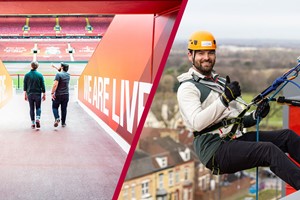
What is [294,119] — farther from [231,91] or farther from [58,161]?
[58,161]

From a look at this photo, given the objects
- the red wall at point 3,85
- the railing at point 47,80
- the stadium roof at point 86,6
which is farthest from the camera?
the railing at point 47,80

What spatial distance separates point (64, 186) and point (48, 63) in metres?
18.4

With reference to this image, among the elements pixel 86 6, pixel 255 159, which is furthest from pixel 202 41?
pixel 86 6

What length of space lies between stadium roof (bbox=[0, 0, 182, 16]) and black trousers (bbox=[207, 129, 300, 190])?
2032 millimetres

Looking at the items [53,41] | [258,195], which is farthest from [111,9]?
[53,41]

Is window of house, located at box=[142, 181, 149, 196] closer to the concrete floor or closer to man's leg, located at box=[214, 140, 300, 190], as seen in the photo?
man's leg, located at box=[214, 140, 300, 190]

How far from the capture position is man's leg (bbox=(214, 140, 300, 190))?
1.69m

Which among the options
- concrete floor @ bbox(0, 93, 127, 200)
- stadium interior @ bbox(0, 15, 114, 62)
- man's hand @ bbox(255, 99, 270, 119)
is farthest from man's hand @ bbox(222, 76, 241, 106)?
stadium interior @ bbox(0, 15, 114, 62)

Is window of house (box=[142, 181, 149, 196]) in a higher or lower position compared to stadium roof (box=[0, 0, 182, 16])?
lower

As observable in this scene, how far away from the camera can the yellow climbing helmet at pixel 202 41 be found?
6.21 ft

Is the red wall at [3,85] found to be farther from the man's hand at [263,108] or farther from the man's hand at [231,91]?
the man's hand at [231,91]

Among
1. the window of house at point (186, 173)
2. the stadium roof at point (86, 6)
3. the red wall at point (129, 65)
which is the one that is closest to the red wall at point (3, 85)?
the red wall at point (129, 65)

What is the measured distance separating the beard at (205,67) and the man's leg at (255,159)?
0.87 feet

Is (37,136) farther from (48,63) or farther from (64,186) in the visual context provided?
(48,63)
